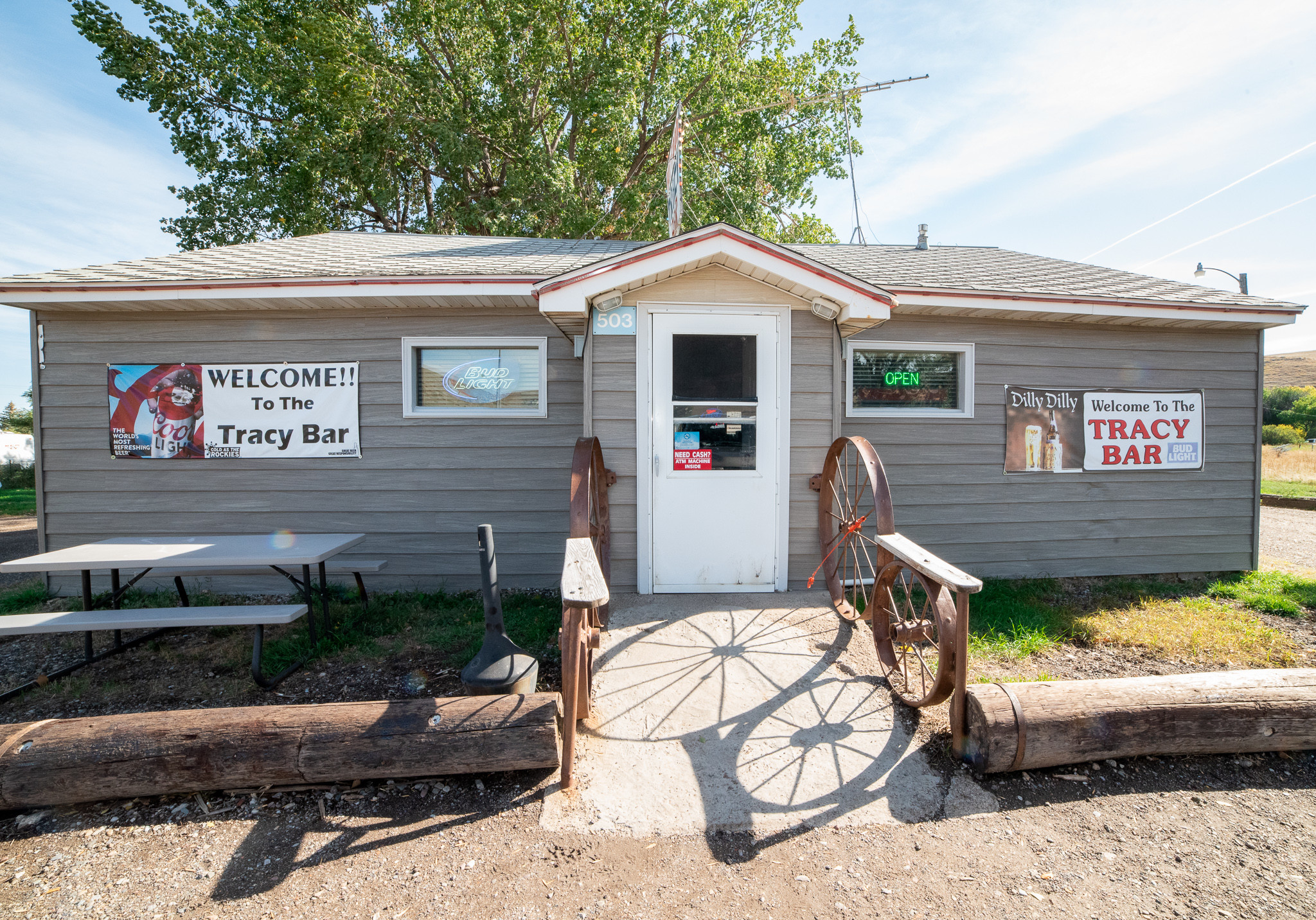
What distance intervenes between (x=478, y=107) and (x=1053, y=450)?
14.7 meters

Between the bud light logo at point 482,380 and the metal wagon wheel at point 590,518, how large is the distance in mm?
1513

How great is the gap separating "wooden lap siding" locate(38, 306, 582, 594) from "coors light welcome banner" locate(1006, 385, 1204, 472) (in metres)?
4.34

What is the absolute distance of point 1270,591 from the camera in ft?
18.5

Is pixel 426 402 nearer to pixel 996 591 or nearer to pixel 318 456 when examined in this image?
pixel 318 456

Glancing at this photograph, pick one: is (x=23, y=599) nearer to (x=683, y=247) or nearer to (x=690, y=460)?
(x=690, y=460)

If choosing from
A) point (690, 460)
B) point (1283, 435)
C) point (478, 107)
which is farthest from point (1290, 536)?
point (1283, 435)

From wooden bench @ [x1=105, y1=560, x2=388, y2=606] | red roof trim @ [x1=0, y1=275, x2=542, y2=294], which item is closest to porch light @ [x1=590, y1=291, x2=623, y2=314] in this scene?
red roof trim @ [x1=0, y1=275, x2=542, y2=294]

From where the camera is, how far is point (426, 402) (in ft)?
18.0


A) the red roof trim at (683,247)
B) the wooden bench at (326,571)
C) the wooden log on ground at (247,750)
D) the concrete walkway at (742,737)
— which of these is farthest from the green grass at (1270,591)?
the wooden bench at (326,571)

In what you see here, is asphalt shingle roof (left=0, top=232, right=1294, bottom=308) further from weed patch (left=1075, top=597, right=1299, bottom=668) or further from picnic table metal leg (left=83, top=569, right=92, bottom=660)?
weed patch (left=1075, top=597, right=1299, bottom=668)

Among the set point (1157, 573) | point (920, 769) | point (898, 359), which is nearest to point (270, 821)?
point (920, 769)

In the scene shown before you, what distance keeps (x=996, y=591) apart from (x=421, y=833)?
5.14 m

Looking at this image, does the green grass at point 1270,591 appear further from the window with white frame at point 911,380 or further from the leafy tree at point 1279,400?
the leafy tree at point 1279,400

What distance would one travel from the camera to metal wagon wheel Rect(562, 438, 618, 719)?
304 centimetres
